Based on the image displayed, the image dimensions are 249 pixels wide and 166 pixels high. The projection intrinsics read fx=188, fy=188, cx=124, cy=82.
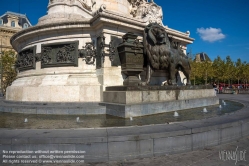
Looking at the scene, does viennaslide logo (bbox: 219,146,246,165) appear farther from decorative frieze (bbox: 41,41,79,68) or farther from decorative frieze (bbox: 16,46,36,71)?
decorative frieze (bbox: 16,46,36,71)

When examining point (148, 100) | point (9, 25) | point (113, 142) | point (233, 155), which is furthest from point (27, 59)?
point (9, 25)

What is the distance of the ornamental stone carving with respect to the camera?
46.4ft

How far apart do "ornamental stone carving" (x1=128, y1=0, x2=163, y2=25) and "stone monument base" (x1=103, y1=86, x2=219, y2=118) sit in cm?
651

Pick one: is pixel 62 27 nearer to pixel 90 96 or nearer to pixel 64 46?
pixel 64 46

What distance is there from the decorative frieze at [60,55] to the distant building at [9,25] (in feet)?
153

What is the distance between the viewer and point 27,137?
395cm

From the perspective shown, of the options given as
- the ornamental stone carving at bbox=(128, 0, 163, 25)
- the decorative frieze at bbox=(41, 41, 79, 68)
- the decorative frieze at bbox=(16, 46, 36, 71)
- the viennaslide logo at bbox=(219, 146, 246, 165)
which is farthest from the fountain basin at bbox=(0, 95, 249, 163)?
the ornamental stone carving at bbox=(128, 0, 163, 25)

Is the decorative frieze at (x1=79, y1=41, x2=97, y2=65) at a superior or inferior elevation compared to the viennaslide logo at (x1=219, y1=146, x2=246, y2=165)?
superior

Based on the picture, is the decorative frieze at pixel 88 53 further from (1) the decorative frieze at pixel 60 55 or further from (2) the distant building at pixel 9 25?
(2) the distant building at pixel 9 25

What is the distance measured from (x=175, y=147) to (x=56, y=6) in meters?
12.4

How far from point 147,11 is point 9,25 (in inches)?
2247

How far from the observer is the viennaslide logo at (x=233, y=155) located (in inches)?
160

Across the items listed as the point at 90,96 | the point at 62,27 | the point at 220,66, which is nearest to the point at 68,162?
the point at 90,96

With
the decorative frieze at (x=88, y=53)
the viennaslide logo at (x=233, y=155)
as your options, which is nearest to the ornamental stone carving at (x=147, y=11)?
the decorative frieze at (x=88, y=53)
